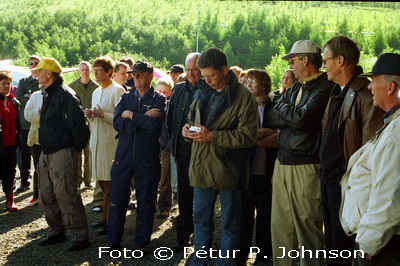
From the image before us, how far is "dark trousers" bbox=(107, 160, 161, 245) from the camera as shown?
5188 millimetres

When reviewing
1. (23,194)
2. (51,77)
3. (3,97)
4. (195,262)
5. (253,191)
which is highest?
(51,77)

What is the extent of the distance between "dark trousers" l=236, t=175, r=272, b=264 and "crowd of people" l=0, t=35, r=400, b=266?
1 centimetres

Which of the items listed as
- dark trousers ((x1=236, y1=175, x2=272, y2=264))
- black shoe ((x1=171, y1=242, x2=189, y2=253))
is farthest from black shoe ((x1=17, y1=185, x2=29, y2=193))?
dark trousers ((x1=236, y1=175, x2=272, y2=264))

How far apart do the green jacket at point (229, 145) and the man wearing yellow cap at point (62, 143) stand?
5.04 ft

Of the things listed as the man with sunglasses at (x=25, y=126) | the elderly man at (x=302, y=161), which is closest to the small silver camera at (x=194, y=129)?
the elderly man at (x=302, y=161)

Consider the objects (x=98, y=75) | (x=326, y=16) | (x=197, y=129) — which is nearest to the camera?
(x=197, y=129)

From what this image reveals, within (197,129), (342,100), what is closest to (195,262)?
(197,129)

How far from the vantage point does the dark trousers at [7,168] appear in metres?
6.82

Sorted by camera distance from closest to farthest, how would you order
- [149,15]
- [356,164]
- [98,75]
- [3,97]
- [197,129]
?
[356,164], [197,129], [98,75], [3,97], [149,15]

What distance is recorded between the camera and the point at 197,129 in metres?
4.20

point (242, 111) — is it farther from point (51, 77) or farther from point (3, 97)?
point (3, 97)

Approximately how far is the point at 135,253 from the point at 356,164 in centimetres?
307

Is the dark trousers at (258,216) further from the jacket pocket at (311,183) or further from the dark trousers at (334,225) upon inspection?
the dark trousers at (334,225)

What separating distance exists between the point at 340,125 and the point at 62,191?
2.98 m
